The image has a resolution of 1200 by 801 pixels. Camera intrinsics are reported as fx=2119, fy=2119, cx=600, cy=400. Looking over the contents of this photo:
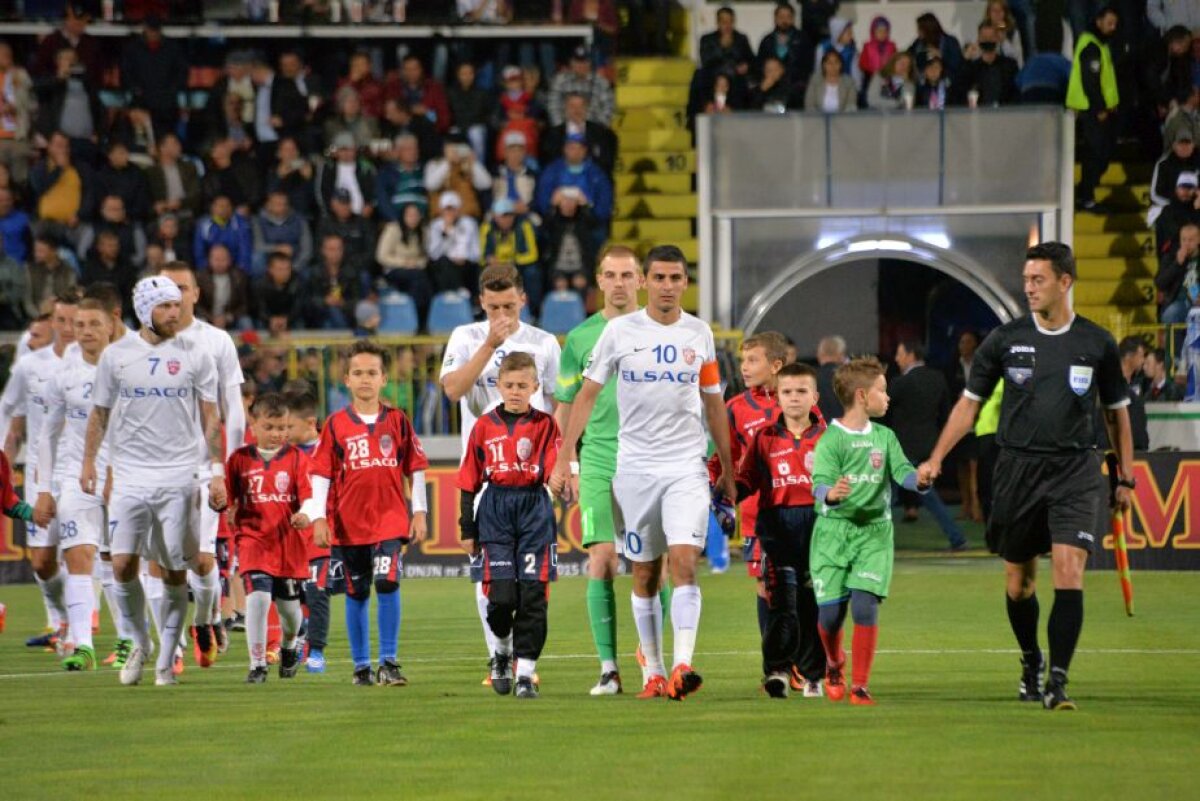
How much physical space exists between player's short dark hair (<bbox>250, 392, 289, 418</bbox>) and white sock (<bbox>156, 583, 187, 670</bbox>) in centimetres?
134

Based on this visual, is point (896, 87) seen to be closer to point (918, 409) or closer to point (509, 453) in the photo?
point (918, 409)

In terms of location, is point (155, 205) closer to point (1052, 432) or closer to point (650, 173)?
point (650, 173)

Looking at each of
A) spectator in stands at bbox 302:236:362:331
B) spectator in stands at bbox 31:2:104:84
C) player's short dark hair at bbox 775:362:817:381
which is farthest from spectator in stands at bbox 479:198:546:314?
player's short dark hair at bbox 775:362:817:381

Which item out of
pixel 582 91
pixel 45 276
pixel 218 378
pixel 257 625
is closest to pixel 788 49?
pixel 582 91

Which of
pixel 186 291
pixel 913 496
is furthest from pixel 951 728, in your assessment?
pixel 913 496

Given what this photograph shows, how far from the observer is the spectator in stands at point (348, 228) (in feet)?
81.4

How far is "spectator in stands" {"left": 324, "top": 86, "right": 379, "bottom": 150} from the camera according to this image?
1049 inches

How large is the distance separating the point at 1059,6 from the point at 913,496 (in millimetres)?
7100

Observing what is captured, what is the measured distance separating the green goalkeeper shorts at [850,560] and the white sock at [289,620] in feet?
12.1

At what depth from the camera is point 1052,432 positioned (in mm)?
10125

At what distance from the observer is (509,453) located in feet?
36.3

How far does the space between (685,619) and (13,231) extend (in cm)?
1665

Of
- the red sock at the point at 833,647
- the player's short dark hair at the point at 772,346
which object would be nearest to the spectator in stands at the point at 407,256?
the player's short dark hair at the point at 772,346

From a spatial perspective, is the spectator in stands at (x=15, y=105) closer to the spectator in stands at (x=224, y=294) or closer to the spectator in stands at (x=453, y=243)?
the spectator in stands at (x=224, y=294)
